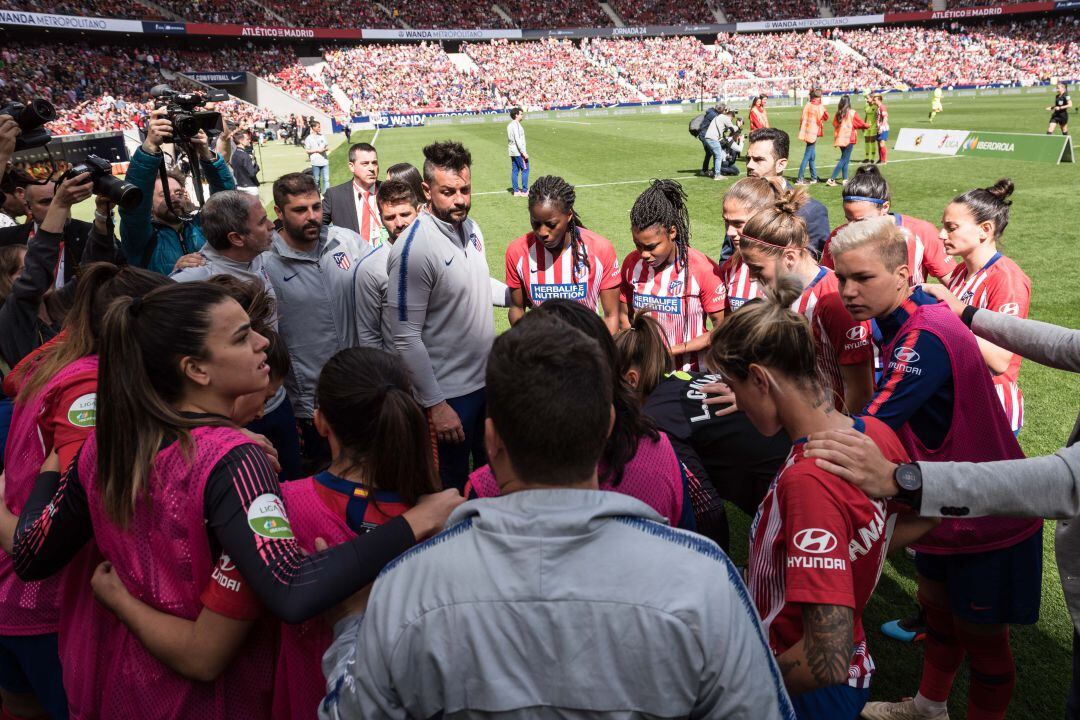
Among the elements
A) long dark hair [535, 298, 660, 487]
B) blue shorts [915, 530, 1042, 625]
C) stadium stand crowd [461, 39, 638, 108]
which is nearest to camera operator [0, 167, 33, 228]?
long dark hair [535, 298, 660, 487]

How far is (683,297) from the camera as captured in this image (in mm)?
4539

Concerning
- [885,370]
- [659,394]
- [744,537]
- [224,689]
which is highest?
[885,370]

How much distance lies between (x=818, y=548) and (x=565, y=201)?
309 cm

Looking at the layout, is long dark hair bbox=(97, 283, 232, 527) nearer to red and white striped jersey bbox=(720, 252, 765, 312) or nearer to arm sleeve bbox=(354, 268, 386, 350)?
arm sleeve bbox=(354, 268, 386, 350)

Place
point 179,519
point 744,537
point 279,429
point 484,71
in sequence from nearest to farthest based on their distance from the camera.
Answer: point 179,519 < point 279,429 < point 744,537 < point 484,71

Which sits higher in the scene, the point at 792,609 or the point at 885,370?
the point at 885,370

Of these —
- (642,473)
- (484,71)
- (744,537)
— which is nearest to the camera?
(642,473)

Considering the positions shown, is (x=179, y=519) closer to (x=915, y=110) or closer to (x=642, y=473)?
(x=642, y=473)

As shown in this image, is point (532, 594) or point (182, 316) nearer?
point (532, 594)

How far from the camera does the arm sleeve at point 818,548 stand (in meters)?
1.85

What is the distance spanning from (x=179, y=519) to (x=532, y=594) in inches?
42.7

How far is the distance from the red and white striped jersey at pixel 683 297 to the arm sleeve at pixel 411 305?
1536 millimetres

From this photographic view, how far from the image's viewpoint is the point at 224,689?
76.5 inches

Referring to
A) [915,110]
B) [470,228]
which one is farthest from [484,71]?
[470,228]
